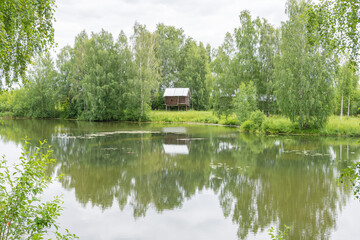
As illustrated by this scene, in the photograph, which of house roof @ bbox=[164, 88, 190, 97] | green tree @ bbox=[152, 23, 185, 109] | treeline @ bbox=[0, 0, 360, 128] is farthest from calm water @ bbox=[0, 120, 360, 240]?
green tree @ bbox=[152, 23, 185, 109]

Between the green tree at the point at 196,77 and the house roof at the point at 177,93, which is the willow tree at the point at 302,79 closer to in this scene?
the house roof at the point at 177,93

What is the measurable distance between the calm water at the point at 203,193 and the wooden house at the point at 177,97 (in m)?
29.7

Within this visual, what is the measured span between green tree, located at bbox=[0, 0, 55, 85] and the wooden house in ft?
129

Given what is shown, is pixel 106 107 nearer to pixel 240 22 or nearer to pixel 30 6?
pixel 240 22

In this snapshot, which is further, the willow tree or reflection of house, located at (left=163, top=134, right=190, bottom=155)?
the willow tree

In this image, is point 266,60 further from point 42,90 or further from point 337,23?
point 42,90

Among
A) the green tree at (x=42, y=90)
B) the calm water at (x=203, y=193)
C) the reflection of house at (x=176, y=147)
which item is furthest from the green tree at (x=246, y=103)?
the green tree at (x=42, y=90)

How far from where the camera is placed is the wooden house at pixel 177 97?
45812 millimetres

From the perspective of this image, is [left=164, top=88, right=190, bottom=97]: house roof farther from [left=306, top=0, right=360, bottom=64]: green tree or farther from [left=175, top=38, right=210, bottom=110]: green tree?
[left=306, top=0, right=360, bottom=64]: green tree

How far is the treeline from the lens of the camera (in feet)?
78.5

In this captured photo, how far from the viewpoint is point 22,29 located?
5742mm

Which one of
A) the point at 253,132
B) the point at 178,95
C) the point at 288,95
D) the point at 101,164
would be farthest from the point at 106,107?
the point at 101,164

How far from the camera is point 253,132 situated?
26812mm

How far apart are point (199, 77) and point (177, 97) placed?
226 inches
